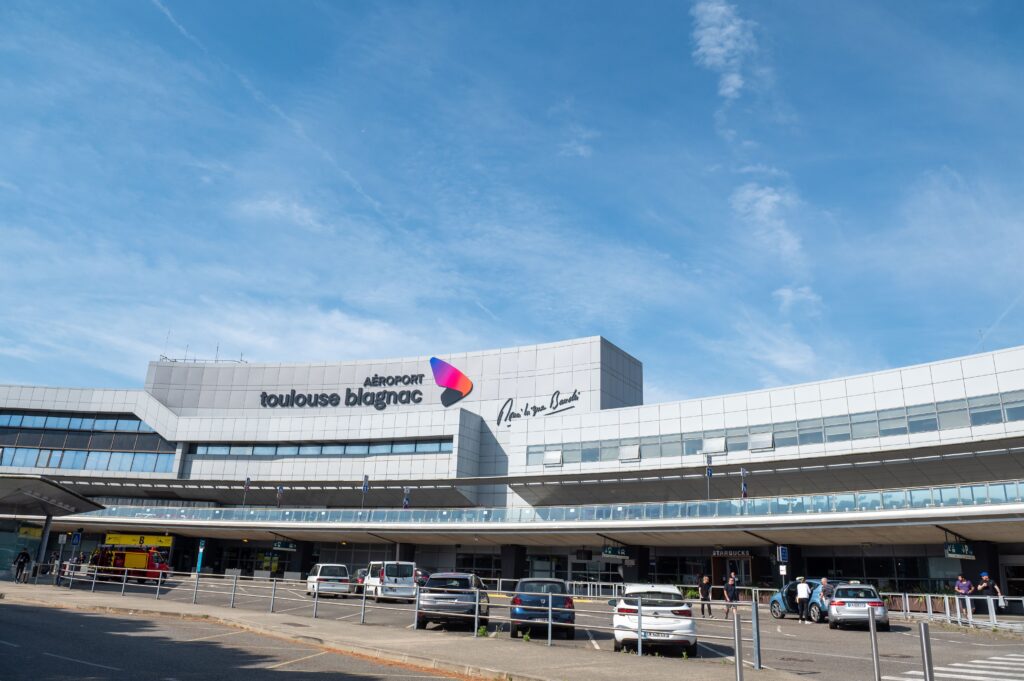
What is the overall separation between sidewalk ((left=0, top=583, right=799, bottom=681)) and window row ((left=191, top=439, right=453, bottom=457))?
126ft

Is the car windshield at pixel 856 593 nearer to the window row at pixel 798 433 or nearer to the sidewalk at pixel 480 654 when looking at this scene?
the sidewalk at pixel 480 654

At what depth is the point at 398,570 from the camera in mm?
32031

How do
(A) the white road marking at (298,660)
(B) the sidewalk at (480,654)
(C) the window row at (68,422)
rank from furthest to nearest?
(C) the window row at (68,422), (A) the white road marking at (298,660), (B) the sidewalk at (480,654)

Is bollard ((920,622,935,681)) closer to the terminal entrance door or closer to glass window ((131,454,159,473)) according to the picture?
the terminal entrance door

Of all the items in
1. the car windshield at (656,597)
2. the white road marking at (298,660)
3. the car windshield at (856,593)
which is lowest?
the white road marking at (298,660)

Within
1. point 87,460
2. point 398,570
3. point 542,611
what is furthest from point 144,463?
point 542,611

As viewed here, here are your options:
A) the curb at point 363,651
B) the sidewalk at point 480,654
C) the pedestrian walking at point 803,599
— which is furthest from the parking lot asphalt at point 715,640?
the pedestrian walking at point 803,599

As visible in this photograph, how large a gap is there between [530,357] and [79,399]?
Answer: 42.0 meters

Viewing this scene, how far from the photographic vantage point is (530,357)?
63.5 meters

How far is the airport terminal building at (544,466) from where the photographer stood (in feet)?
126

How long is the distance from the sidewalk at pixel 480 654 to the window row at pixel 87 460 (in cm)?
4866

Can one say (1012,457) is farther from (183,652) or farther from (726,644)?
(183,652)

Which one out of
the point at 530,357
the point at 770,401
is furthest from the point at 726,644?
the point at 530,357
